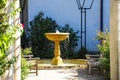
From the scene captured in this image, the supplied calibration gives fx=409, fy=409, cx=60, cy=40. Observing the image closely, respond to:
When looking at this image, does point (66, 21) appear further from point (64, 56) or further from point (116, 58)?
point (116, 58)

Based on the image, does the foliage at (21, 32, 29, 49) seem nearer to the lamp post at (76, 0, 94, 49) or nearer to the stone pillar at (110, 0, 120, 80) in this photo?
the lamp post at (76, 0, 94, 49)

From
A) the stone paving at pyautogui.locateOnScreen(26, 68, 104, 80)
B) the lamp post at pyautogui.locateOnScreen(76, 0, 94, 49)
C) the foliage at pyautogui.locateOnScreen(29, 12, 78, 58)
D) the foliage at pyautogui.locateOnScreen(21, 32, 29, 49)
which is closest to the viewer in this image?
the stone paving at pyautogui.locateOnScreen(26, 68, 104, 80)

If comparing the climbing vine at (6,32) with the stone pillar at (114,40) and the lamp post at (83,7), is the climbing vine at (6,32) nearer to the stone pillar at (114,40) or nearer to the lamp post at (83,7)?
the stone pillar at (114,40)

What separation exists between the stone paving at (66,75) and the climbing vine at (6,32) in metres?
3.90

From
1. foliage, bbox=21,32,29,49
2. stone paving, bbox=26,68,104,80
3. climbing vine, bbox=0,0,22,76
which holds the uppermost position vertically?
climbing vine, bbox=0,0,22,76

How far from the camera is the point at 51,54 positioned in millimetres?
16188

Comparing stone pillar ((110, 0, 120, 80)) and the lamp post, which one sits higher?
the lamp post

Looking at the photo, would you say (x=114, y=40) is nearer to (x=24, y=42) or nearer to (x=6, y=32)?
(x=6, y=32)

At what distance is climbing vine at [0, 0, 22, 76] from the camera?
6.78m

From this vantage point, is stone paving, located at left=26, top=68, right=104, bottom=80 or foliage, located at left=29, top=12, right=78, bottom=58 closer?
stone paving, located at left=26, top=68, right=104, bottom=80

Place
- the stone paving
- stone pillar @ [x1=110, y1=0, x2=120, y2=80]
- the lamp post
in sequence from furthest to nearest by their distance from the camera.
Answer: the lamp post → the stone paving → stone pillar @ [x1=110, y1=0, x2=120, y2=80]

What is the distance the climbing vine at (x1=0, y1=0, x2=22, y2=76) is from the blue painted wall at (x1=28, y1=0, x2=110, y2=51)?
9.85 metres

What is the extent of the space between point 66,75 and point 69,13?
231 inches

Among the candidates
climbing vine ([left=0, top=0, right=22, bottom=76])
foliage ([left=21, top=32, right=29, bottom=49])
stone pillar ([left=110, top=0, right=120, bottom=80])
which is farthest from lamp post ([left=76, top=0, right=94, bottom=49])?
climbing vine ([left=0, top=0, right=22, bottom=76])
